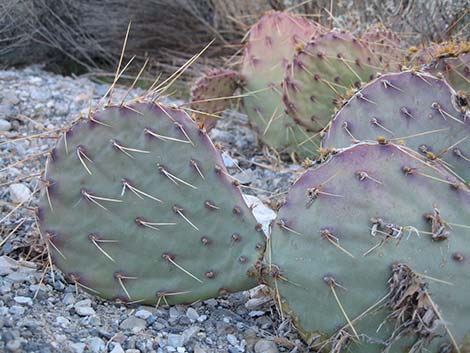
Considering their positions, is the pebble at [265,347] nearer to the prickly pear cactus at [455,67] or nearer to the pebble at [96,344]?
the pebble at [96,344]

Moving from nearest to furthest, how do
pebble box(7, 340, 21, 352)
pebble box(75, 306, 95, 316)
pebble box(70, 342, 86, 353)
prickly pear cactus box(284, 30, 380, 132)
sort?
pebble box(7, 340, 21, 352), pebble box(70, 342, 86, 353), pebble box(75, 306, 95, 316), prickly pear cactus box(284, 30, 380, 132)

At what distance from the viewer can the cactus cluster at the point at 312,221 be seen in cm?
170

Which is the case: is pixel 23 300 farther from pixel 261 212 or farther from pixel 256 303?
pixel 261 212

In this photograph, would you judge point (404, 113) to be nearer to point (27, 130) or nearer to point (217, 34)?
point (27, 130)

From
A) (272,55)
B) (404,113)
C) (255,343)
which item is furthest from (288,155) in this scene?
(255,343)

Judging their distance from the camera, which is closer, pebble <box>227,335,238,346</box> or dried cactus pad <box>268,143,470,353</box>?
dried cactus pad <box>268,143,470,353</box>

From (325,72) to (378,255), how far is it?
1497 mm

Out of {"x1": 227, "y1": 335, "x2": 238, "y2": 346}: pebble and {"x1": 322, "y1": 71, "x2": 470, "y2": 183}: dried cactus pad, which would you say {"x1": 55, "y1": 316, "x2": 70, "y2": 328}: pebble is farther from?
{"x1": 322, "y1": 71, "x2": 470, "y2": 183}: dried cactus pad

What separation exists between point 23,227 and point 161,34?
270cm

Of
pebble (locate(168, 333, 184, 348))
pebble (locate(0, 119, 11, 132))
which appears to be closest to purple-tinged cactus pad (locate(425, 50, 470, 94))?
pebble (locate(168, 333, 184, 348))

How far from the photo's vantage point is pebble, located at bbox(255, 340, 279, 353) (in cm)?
188

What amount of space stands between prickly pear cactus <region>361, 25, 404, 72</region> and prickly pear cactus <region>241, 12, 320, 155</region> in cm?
26

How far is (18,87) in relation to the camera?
3785mm

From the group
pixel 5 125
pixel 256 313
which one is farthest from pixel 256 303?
pixel 5 125
